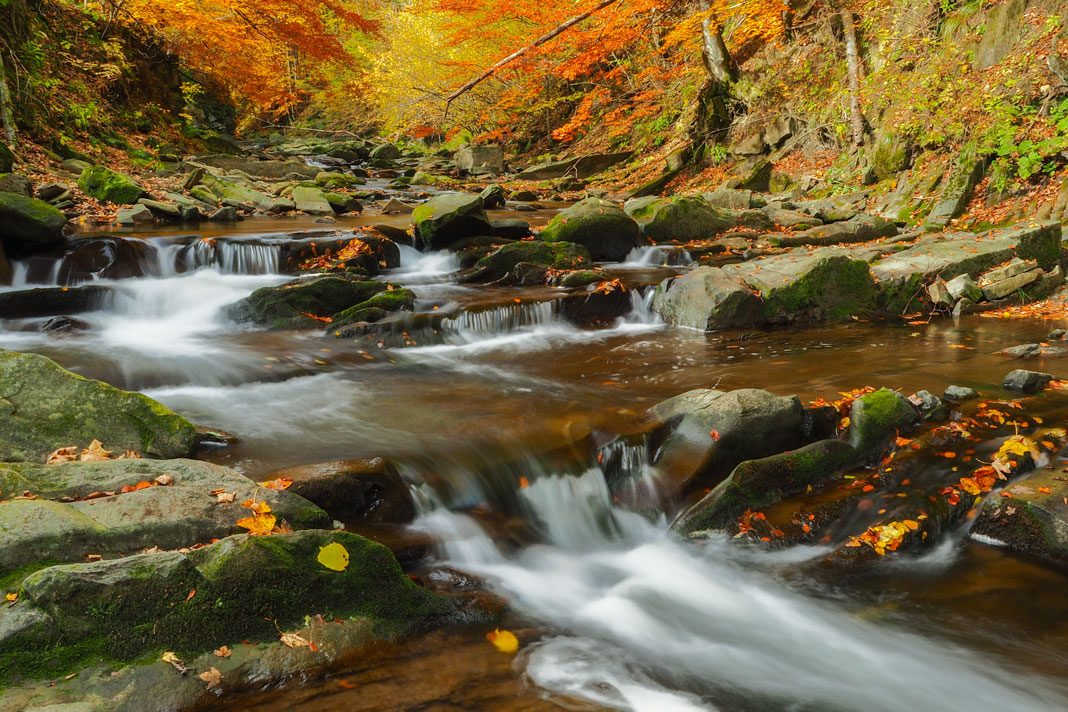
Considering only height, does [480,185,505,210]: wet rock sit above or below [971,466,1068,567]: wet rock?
above

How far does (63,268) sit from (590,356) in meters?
7.52

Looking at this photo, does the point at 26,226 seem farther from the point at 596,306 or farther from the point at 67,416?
the point at 596,306

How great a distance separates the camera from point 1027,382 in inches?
239

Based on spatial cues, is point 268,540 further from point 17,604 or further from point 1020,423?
point 1020,423

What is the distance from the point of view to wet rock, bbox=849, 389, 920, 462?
5.31 m

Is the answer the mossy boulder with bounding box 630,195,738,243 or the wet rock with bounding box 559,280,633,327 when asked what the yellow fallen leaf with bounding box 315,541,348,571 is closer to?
the wet rock with bounding box 559,280,633,327

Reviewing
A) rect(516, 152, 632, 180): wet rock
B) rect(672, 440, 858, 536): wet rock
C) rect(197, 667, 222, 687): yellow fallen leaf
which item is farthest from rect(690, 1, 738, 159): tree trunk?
rect(197, 667, 222, 687): yellow fallen leaf

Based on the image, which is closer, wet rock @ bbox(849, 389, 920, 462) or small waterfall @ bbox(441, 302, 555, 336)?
wet rock @ bbox(849, 389, 920, 462)

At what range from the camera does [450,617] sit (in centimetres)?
358

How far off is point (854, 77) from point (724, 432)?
44.0 ft

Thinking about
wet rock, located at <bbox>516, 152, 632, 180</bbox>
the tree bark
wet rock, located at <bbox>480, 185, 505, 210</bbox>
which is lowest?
the tree bark

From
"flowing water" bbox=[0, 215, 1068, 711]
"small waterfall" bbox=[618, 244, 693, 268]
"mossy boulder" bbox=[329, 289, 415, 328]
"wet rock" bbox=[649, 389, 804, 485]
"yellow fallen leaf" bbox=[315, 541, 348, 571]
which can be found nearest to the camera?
"yellow fallen leaf" bbox=[315, 541, 348, 571]

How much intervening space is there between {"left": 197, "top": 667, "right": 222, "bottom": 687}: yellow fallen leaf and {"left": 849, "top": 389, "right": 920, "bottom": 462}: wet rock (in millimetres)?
4457

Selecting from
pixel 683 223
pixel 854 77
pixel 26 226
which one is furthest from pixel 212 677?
pixel 854 77
